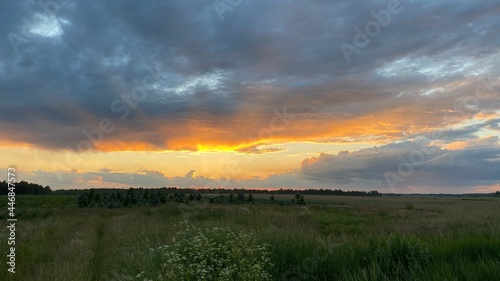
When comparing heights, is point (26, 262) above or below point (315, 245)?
below

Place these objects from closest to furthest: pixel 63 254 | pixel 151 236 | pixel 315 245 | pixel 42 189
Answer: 1. pixel 315 245
2. pixel 63 254
3. pixel 151 236
4. pixel 42 189

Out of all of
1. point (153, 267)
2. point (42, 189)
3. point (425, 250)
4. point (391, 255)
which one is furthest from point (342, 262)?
point (42, 189)

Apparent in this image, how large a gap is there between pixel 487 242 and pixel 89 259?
433 inches

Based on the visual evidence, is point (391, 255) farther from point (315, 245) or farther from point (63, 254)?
point (63, 254)

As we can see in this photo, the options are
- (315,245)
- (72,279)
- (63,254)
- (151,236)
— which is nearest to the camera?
(72,279)

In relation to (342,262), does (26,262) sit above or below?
below

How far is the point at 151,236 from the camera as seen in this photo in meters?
13.8

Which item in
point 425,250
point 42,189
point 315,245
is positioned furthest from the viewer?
point 42,189

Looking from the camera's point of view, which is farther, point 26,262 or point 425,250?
point 26,262

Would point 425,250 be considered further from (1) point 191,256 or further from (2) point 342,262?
(1) point 191,256

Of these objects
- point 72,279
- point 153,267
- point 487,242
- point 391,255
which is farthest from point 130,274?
point 487,242

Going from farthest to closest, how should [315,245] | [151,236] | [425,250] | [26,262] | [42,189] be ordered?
[42,189], [151,236], [26,262], [315,245], [425,250]

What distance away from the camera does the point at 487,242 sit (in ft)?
25.8

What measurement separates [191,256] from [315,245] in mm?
3199
